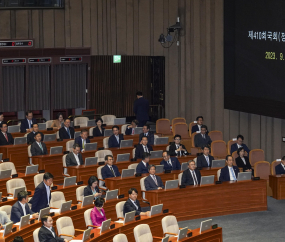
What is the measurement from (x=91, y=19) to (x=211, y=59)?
12.7 ft

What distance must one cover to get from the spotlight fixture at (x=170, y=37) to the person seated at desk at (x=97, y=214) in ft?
30.9

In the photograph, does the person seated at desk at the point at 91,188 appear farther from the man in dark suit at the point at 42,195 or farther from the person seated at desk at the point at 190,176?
the person seated at desk at the point at 190,176

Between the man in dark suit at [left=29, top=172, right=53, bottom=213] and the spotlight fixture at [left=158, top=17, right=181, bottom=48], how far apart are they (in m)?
8.83

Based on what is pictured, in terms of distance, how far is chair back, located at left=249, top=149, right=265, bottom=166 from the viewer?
1405cm

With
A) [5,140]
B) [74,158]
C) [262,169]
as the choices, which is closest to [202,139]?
[262,169]

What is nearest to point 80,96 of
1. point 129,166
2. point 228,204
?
point 129,166

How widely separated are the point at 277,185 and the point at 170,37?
22.6 feet

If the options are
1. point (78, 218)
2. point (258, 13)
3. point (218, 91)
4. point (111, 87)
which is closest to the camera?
point (78, 218)

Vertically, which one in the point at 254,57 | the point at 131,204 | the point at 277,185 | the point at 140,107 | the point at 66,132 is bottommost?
the point at 277,185

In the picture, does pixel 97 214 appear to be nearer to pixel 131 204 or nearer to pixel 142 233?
pixel 131 204

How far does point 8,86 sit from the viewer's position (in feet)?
57.2

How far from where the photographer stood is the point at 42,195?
10172 millimetres

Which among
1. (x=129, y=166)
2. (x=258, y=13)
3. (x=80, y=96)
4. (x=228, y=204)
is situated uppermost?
(x=258, y=13)

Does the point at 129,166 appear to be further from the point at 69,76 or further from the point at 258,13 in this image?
the point at 69,76
